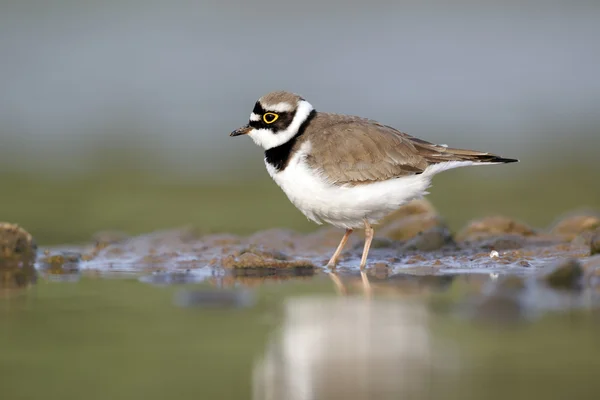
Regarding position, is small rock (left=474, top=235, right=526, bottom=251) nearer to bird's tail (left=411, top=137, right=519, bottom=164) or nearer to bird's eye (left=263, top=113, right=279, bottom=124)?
bird's tail (left=411, top=137, right=519, bottom=164)

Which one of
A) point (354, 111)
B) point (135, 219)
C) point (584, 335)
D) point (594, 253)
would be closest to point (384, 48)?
point (354, 111)

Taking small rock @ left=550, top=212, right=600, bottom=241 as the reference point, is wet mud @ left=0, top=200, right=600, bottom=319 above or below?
below

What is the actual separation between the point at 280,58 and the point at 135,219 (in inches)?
344

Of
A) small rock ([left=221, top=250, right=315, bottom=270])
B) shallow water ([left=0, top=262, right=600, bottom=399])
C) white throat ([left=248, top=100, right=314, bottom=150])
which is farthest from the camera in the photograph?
white throat ([left=248, top=100, right=314, bottom=150])

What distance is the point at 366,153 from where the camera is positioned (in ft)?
28.8

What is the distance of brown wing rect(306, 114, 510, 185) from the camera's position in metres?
8.65

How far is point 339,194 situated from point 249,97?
11.0m

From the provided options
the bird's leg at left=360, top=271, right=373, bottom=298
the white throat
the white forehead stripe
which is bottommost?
the bird's leg at left=360, top=271, right=373, bottom=298

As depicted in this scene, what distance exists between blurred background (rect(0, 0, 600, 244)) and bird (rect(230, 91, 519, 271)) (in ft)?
11.5

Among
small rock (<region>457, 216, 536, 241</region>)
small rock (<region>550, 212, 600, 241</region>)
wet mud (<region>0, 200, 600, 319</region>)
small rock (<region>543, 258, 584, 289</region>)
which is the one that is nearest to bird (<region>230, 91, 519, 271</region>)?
wet mud (<region>0, 200, 600, 319</region>)

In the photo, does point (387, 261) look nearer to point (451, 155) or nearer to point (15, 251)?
point (451, 155)

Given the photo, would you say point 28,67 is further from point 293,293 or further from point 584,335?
point 584,335

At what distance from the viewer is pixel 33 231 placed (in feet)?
39.2

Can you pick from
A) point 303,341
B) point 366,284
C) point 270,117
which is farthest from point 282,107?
point 303,341
